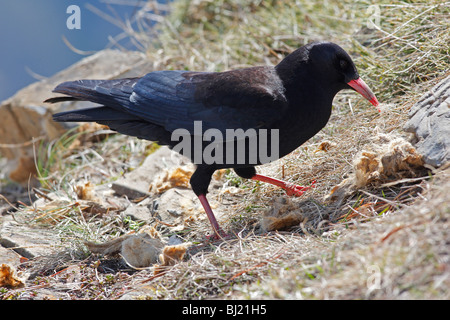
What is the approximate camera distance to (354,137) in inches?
165

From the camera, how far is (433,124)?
3443 millimetres

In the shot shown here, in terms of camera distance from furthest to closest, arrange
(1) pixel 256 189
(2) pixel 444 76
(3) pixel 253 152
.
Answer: (1) pixel 256 189
(2) pixel 444 76
(3) pixel 253 152

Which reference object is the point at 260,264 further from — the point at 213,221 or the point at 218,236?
the point at 213,221

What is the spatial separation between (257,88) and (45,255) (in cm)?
206

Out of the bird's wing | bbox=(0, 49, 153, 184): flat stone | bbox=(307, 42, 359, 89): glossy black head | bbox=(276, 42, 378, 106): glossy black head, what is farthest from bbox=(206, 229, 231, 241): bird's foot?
bbox=(0, 49, 153, 184): flat stone

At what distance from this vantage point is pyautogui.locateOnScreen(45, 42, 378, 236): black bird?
3.72 meters

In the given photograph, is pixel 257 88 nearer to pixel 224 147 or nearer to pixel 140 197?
pixel 224 147

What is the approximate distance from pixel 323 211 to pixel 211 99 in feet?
3.89

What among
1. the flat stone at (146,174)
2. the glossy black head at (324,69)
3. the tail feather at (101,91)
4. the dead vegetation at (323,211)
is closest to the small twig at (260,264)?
the dead vegetation at (323,211)

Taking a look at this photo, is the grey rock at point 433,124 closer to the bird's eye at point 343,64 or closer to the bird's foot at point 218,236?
the bird's eye at point 343,64

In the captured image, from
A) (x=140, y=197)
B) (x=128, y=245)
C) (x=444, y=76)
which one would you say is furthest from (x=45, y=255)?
(x=444, y=76)

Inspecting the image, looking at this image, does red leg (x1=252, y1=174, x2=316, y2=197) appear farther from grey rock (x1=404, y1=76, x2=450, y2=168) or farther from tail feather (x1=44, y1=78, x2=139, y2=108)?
tail feather (x1=44, y1=78, x2=139, y2=108)

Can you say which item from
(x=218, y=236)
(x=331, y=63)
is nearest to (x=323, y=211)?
(x=218, y=236)

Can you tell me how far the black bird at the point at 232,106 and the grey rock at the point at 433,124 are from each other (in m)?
0.39
